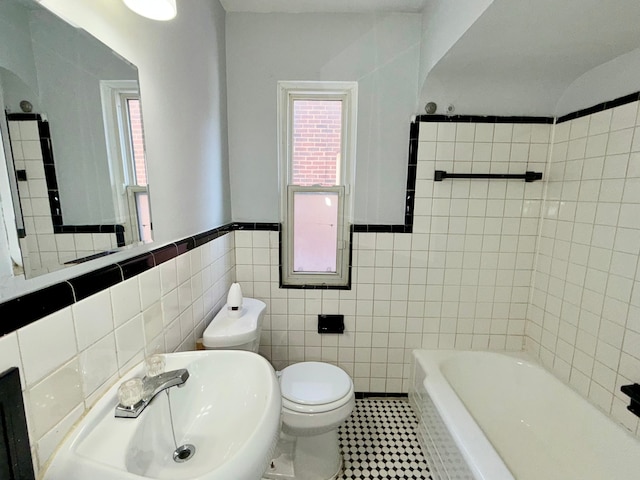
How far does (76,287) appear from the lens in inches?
25.6

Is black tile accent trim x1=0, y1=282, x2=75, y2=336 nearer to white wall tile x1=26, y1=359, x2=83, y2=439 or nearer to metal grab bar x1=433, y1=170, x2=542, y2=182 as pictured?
white wall tile x1=26, y1=359, x2=83, y2=439

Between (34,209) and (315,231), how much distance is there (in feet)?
4.88

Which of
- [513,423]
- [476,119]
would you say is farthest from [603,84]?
[513,423]

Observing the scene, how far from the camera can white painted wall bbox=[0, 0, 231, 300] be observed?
775mm

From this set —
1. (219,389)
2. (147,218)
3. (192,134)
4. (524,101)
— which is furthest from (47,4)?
(524,101)

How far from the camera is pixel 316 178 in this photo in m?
1.90

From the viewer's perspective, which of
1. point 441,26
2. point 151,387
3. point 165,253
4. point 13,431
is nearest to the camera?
point 13,431

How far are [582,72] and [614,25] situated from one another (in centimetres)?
49

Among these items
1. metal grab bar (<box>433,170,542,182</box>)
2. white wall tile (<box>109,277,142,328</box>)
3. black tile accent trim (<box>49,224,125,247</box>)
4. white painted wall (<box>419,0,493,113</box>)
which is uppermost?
white painted wall (<box>419,0,493,113</box>)

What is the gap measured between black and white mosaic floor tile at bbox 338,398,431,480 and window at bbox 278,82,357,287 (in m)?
0.86

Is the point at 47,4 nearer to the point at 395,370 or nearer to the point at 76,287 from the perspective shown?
the point at 76,287

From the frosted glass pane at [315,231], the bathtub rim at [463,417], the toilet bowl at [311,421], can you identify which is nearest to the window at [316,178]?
the frosted glass pane at [315,231]

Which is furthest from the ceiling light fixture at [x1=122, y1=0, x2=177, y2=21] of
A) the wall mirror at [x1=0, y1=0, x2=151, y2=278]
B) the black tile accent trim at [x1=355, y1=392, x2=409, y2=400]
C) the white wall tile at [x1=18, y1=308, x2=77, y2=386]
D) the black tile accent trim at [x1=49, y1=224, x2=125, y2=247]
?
the black tile accent trim at [x1=355, y1=392, x2=409, y2=400]

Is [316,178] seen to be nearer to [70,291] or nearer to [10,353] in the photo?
[70,291]
